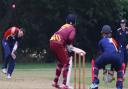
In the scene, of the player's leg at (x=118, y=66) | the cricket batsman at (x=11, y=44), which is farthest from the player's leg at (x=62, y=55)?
the cricket batsman at (x=11, y=44)

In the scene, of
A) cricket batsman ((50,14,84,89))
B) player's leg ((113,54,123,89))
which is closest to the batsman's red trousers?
cricket batsman ((50,14,84,89))

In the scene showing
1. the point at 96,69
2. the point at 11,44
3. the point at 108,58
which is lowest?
the point at 96,69

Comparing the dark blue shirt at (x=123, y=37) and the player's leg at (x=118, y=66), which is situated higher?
the dark blue shirt at (x=123, y=37)

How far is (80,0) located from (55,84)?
89.3 ft

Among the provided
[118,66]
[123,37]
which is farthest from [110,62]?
[123,37]

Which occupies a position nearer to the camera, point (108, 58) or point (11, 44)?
point (108, 58)

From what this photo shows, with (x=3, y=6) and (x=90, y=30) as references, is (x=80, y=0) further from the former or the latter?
(x=3, y=6)

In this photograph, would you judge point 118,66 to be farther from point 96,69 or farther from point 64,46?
point 64,46

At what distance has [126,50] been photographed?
75.2 feet

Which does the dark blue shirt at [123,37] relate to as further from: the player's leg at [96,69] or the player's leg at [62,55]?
the player's leg at [96,69]

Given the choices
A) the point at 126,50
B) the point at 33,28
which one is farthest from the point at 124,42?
the point at 33,28

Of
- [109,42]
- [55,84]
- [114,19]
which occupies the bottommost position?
[55,84]

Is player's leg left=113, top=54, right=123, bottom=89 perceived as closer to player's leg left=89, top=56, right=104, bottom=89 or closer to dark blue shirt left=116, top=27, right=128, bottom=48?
player's leg left=89, top=56, right=104, bottom=89

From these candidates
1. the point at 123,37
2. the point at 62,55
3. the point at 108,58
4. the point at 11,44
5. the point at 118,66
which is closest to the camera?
the point at 108,58
